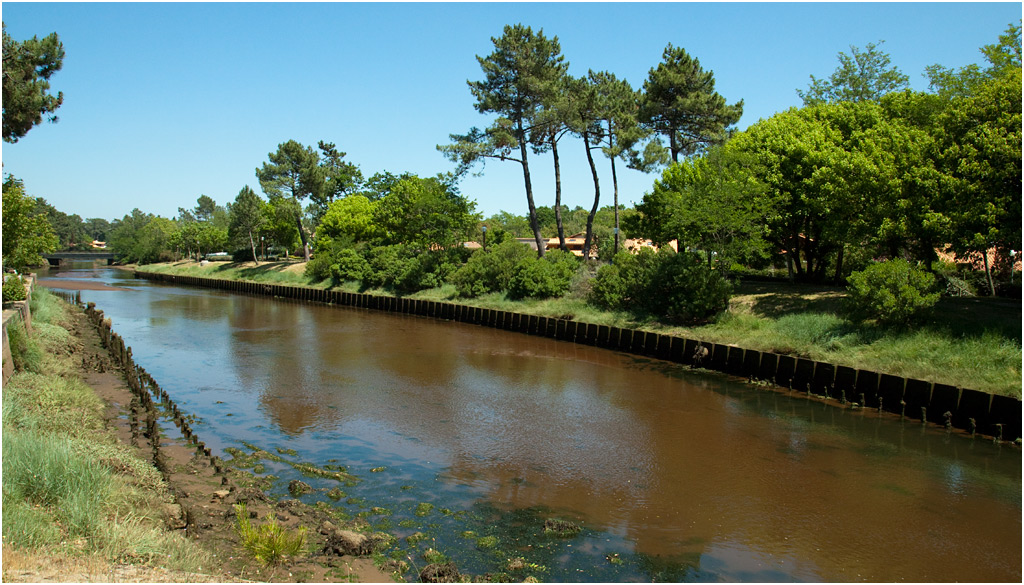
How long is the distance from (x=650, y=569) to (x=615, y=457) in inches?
190

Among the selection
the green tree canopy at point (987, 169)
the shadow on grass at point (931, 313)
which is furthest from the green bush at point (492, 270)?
the green tree canopy at point (987, 169)

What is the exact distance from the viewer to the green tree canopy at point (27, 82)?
19.7 m

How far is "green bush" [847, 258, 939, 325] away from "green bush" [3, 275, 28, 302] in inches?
984

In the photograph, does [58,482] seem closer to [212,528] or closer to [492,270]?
[212,528]

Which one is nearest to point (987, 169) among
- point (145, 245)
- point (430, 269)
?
point (430, 269)

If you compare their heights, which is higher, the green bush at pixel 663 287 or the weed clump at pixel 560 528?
the green bush at pixel 663 287

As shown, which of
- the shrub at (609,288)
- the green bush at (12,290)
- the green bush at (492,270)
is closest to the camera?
the green bush at (12,290)

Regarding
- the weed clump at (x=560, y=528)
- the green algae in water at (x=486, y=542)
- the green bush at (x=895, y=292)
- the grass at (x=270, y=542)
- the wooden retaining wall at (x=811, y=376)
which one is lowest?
the green algae in water at (x=486, y=542)

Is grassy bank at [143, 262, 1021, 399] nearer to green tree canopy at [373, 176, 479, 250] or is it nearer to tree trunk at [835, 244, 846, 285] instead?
tree trunk at [835, 244, 846, 285]

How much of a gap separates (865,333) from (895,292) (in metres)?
1.35

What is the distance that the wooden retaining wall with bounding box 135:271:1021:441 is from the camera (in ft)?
49.3

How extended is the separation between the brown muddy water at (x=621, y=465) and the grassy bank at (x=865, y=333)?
1720 mm

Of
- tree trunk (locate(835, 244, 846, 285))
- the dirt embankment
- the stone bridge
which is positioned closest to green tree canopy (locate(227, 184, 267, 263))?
the stone bridge

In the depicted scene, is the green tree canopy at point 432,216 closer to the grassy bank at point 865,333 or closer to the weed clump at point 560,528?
the grassy bank at point 865,333
